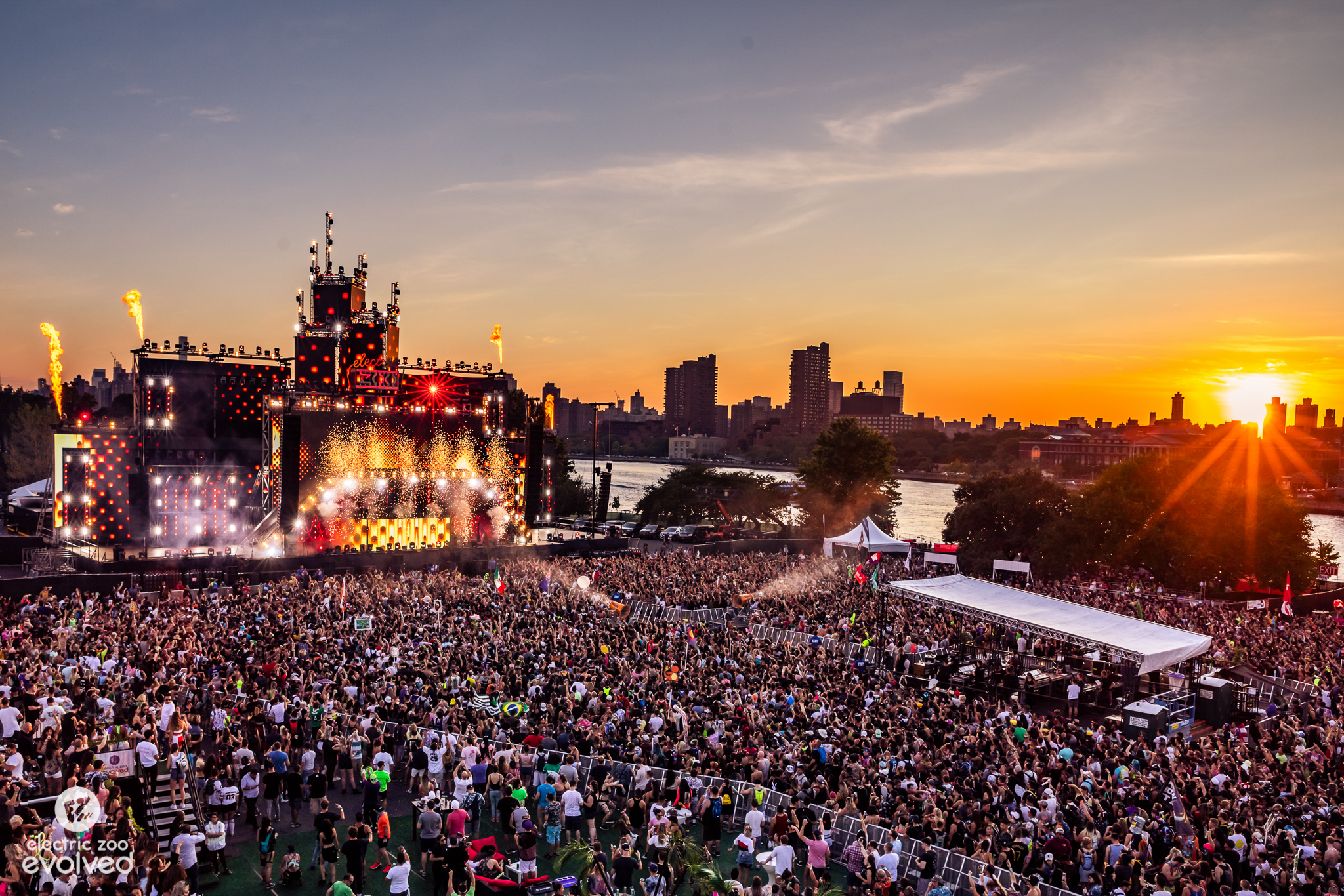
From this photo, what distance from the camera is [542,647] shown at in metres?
20.1

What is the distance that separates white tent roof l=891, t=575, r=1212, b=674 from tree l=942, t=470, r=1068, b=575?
2359 cm

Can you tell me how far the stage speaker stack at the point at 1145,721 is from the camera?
17.0 meters

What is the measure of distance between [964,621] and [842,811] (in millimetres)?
15581

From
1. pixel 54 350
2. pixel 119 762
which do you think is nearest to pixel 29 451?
pixel 54 350

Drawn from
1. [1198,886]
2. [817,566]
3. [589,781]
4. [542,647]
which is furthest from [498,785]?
[817,566]

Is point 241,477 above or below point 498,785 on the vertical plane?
above

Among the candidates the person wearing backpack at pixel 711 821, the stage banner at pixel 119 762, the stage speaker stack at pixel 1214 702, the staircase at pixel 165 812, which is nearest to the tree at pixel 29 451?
the staircase at pixel 165 812

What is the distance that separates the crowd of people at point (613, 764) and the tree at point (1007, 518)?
24291 millimetres

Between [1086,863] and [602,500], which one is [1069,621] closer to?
[1086,863]

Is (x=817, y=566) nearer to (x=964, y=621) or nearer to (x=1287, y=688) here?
(x=964, y=621)

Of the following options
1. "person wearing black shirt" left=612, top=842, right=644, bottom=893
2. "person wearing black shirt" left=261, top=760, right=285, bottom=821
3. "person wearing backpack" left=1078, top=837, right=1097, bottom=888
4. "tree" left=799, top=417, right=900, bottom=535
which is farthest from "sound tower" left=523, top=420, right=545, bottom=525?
"person wearing backpack" left=1078, top=837, right=1097, bottom=888

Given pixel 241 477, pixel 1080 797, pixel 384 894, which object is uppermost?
pixel 241 477

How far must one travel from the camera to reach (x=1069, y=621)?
2052cm

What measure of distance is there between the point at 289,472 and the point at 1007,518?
3483cm
